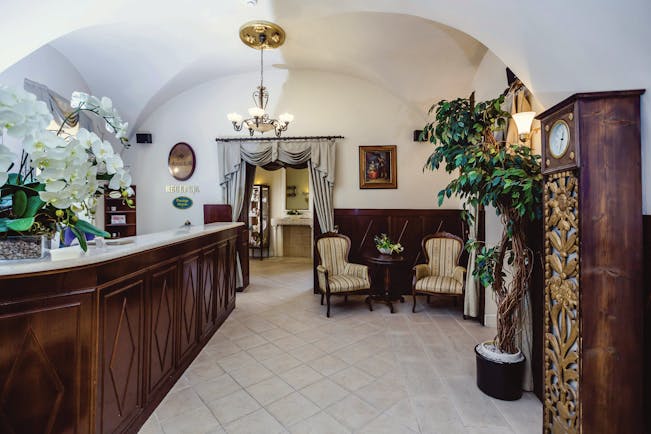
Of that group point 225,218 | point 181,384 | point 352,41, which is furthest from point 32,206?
point 225,218

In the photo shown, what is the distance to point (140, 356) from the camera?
1.98 meters

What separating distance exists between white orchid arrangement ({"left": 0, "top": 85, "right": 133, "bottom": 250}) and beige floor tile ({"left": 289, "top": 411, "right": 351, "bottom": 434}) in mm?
1679

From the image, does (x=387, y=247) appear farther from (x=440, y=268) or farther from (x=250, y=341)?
(x=250, y=341)

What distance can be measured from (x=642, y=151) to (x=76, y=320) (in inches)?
112

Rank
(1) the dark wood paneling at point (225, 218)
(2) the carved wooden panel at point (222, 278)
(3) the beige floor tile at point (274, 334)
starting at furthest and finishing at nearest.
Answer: (1) the dark wood paneling at point (225, 218), (2) the carved wooden panel at point (222, 278), (3) the beige floor tile at point (274, 334)

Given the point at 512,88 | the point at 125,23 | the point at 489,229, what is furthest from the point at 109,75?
the point at 489,229

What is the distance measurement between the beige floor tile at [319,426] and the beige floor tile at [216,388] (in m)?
0.68

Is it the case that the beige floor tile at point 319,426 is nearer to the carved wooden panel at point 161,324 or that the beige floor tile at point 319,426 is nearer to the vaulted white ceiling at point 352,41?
the carved wooden panel at point 161,324

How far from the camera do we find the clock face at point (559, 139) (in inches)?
61.5

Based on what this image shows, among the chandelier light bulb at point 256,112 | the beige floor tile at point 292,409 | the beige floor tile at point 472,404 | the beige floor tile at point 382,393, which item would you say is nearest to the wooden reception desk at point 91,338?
the beige floor tile at point 292,409

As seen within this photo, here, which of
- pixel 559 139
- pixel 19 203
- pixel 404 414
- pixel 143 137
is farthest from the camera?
pixel 143 137

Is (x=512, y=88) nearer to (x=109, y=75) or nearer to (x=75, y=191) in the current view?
(x=75, y=191)

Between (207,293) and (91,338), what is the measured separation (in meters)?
1.72

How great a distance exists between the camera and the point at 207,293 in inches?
126
